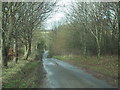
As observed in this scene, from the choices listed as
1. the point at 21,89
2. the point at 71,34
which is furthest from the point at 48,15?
the point at 71,34

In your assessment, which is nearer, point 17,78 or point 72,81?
point 72,81

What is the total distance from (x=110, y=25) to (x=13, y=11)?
12382 millimetres

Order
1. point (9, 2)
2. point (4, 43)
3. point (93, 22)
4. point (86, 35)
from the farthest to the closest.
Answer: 1. point (86, 35)
2. point (93, 22)
3. point (4, 43)
4. point (9, 2)

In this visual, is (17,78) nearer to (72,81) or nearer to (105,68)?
(72,81)

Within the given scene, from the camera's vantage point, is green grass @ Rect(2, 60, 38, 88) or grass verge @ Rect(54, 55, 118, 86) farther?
grass verge @ Rect(54, 55, 118, 86)

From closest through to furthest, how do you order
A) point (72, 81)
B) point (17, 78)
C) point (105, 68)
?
point (72, 81)
point (17, 78)
point (105, 68)

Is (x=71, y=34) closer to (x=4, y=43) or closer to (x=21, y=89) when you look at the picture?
(x=4, y=43)

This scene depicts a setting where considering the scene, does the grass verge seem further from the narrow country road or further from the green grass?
the green grass

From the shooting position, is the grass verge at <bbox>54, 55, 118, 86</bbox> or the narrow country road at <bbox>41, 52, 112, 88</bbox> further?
the grass verge at <bbox>54, 55, 118, 86</bbox>

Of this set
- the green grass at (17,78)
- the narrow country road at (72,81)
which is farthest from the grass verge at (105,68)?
the green grass at (17,78)

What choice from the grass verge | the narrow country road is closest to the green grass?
the narrow country road

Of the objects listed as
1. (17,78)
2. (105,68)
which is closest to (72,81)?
(17,78)

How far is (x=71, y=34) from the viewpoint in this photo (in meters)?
42.9

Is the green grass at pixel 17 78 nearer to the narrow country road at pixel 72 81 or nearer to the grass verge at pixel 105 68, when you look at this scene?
the narrow country road at pixel 72 81
